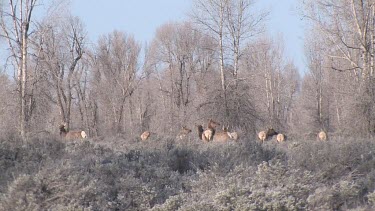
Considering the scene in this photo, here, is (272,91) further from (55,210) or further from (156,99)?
(55,210)

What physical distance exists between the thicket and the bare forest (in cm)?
3

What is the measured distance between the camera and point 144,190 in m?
12.1

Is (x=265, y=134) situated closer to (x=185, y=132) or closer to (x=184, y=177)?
(x=185, y=132)

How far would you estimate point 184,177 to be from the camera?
13.6 m

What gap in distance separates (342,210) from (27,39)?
20376 mm

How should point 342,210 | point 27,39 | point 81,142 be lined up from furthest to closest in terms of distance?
point 27,39, point 81,142, point 342,210

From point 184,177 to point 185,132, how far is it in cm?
1365

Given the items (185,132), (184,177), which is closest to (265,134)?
(185,132)

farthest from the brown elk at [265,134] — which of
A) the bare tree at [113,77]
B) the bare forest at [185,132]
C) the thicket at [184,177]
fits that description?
the bare tree at [113,77]

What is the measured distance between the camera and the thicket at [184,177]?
11156 millimetres

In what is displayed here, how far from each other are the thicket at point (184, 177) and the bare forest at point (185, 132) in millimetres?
35

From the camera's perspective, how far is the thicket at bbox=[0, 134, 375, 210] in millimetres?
11156

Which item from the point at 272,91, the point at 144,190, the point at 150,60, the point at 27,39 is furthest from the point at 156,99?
the point at 144,190

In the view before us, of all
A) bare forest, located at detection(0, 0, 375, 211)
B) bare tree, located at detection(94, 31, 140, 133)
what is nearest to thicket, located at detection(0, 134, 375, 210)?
bare forest, located at detection(0, 0, 375, 211)
